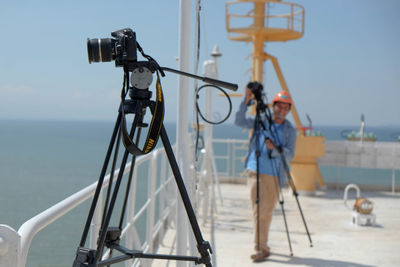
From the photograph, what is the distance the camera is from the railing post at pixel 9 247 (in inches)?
46.0

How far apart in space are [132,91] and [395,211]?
540cm

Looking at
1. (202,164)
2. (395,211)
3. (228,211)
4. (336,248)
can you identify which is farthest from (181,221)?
(395,211)

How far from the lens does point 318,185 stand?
8250 millimetres

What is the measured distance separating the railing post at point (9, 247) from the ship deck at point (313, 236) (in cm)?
259

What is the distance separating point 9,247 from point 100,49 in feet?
2.62

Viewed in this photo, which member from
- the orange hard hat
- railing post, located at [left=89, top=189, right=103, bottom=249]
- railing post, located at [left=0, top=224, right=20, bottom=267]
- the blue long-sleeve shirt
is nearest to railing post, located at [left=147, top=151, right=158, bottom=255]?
the blue long-sleeve shirt

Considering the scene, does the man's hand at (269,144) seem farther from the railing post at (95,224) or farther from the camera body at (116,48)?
the camera body at (116,48)

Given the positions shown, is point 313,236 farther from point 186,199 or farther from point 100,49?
point 100,49

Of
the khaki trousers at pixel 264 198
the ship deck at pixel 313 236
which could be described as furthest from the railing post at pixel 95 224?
the khaki trousers at pixel 264 198

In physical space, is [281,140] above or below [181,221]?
above

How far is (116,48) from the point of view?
67.4 inches

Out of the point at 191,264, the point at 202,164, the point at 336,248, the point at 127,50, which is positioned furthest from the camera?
the point at 202,164

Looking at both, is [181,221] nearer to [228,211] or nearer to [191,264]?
[191,264]

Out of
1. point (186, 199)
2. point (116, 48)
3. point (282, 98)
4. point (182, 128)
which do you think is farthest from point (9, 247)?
point (282, 98)
